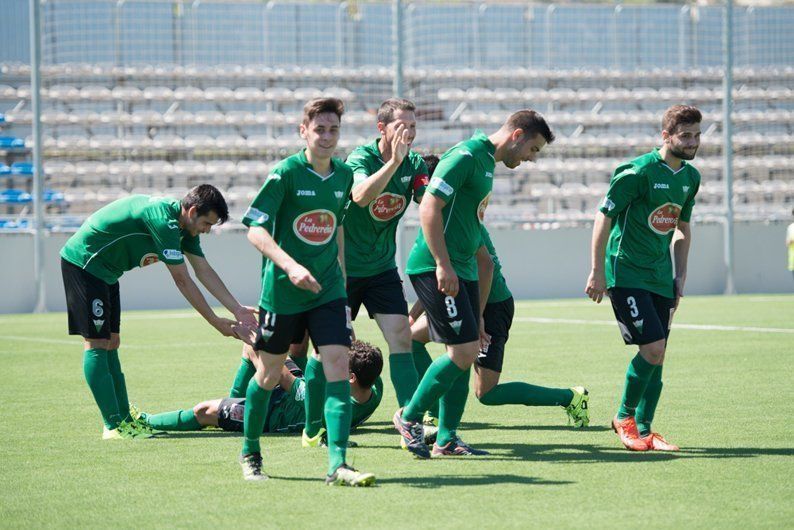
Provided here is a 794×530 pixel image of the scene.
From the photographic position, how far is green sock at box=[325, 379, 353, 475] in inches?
229

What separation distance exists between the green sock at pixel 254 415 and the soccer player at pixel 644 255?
2.06 metres

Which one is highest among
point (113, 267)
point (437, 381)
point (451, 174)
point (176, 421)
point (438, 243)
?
point (451, 174)

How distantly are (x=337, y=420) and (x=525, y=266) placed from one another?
Answer: 776 inches

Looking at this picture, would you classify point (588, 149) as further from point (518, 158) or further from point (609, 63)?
point (518, 158)

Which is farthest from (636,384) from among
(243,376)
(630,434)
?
(243,376)

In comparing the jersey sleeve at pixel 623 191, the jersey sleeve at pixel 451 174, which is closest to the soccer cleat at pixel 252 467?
the jersey sleeve at pixel 451 174

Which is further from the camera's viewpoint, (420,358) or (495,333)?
(420,358)

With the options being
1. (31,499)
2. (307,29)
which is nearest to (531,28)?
(307,29)

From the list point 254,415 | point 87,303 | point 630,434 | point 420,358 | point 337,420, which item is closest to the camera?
point 337,420

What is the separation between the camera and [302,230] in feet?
19.6

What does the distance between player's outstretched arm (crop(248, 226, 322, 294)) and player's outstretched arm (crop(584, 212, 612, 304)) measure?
1855 millimetres

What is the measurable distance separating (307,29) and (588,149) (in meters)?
7.55

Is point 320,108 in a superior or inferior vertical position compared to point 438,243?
superior

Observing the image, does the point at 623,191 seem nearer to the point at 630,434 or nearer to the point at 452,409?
the point at 630,434
